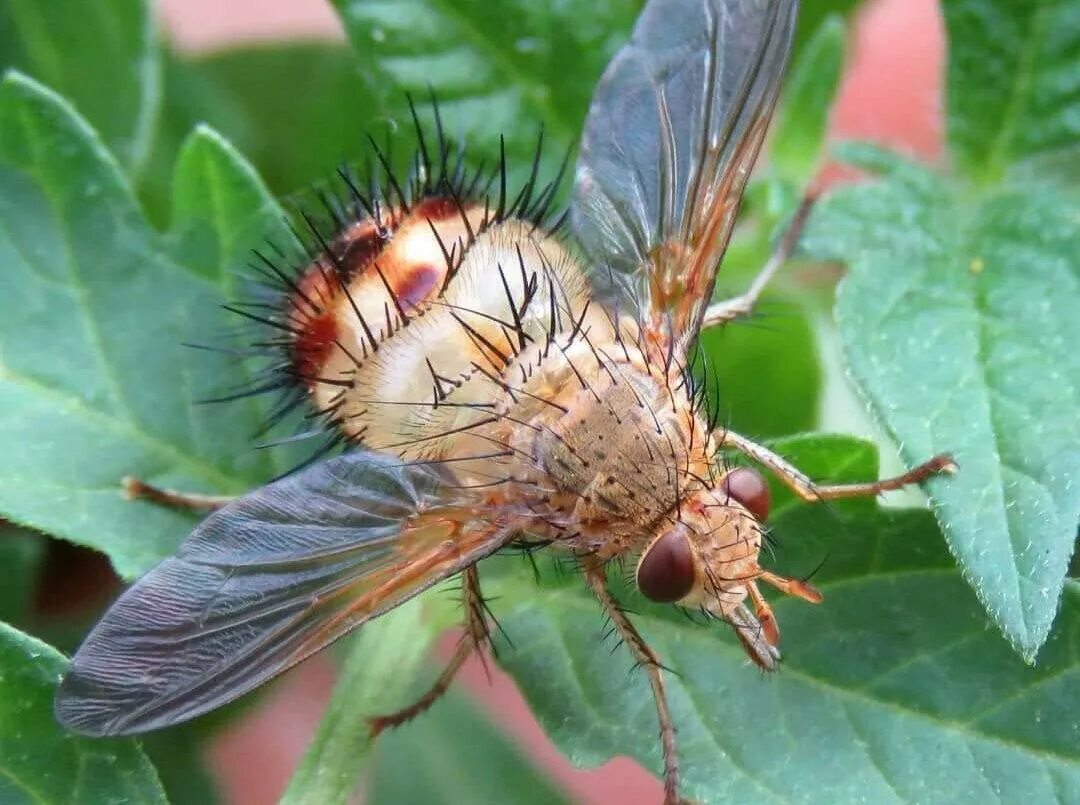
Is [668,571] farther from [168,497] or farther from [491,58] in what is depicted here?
[491,58]

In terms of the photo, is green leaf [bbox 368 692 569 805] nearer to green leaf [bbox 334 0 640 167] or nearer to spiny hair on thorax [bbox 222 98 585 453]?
spiny hair on thorax [bbox 222 98 585 453]

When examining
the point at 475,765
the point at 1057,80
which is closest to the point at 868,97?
the point at 1057,80

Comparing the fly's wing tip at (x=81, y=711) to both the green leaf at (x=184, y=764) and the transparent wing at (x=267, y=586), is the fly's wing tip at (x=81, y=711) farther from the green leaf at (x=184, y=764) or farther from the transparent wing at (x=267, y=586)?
the green leaf at (x=184, y=764)

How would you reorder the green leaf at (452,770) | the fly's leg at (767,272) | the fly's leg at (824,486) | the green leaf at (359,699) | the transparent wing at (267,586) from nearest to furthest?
1. the transparent wing at (267,586)
2. the fly's leg at (824,486)
3. the green leaf at (359,699)
4. the fly's leg at (767,272)
5. the green leaf at (452,770)

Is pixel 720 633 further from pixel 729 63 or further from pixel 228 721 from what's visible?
pixel 228 721

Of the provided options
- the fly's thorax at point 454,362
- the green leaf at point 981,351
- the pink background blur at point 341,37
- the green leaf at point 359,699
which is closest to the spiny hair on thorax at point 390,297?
the fly's thorax at point 454,362

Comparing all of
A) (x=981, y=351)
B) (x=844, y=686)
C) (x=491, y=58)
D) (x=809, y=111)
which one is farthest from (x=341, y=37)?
(x=844, y=686)
